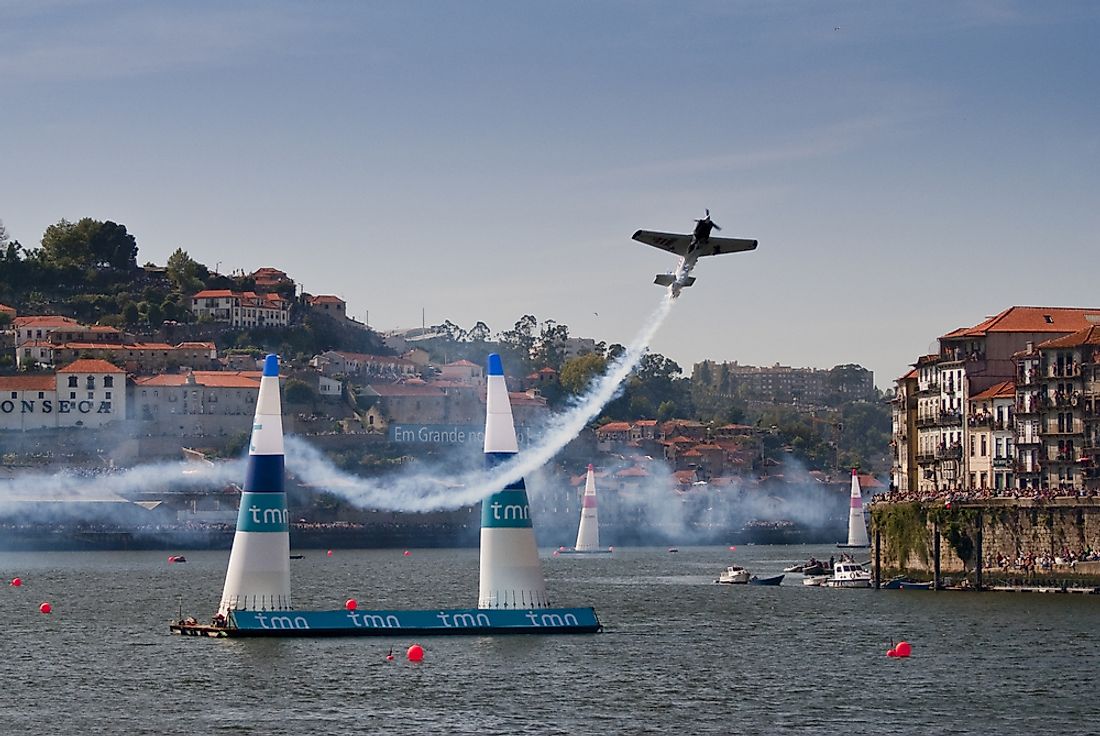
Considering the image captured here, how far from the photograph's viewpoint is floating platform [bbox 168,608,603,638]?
213 ft

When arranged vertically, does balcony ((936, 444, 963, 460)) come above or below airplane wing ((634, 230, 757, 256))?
below

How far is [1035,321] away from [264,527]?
2817 inches

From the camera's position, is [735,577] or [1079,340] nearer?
[1079,340]

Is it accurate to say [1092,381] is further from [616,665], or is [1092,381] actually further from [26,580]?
[26,580]

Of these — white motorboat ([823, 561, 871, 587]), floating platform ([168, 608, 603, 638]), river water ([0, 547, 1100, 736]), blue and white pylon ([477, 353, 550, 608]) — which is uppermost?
blue and white pylon ([477, 353, 550, 608])

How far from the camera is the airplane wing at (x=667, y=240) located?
247ft

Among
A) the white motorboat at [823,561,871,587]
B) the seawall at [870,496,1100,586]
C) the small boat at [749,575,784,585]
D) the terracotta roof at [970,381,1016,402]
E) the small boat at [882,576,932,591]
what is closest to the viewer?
the seawall at [870,496,1100,586]

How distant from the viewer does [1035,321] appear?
406 feet

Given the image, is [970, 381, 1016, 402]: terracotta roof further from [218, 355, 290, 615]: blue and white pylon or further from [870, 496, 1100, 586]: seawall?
[218, 355, 290, 615]: blue and white pylon

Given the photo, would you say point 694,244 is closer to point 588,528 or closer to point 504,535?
point 504,535

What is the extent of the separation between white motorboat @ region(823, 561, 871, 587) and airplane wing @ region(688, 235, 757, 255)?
140ft

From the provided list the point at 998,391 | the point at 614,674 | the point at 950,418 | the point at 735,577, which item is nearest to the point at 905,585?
the point at 998,391

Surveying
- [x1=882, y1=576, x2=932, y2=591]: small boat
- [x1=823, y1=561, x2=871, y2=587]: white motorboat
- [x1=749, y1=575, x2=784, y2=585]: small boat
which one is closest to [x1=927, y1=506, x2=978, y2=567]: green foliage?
[x1=882, y1=576, x2=932, y2=591]: small boat

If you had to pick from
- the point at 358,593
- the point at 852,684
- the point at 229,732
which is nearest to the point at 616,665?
the point at 852,684
